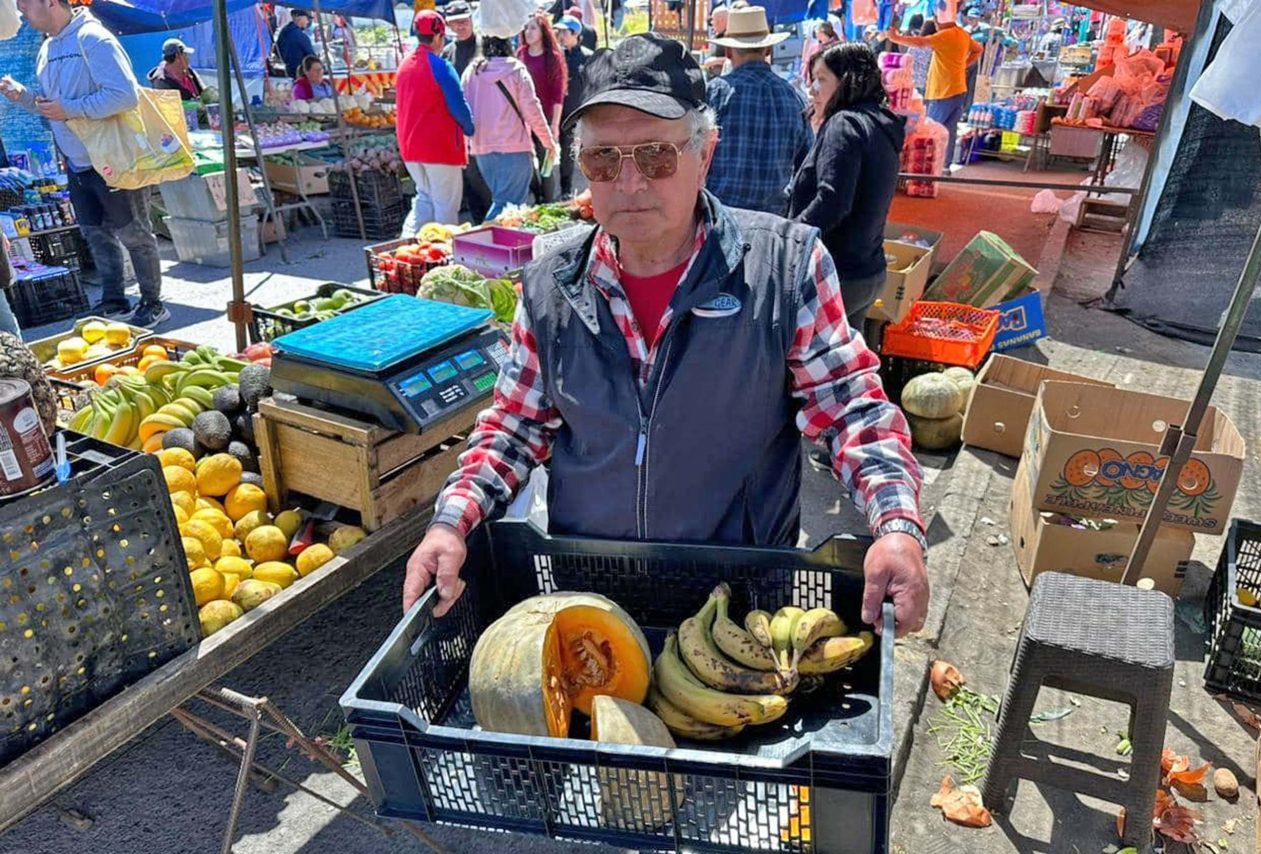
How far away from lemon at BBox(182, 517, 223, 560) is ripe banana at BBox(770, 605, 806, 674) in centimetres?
220

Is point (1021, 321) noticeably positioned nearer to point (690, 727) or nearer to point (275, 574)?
point (275, 574)

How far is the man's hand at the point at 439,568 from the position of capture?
5.64 feet

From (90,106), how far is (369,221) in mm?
4033

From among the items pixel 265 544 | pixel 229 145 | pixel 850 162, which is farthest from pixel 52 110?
pixel 850 162

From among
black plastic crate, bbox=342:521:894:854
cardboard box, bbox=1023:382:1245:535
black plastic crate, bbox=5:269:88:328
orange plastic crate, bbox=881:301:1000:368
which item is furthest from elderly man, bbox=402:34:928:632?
black plastic crate, bbox=5:269:88:328

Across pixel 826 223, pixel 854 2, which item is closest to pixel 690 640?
pixel 826 223

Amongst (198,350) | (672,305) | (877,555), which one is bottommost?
(198,350)

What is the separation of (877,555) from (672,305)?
0.69 m

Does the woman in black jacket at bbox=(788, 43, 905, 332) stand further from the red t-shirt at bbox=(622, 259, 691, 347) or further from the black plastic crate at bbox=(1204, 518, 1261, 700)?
the red t-shirt at bbox=(622, 259, 691, 347)

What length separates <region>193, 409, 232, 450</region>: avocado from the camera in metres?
3.41

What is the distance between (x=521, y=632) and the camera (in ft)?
5.12

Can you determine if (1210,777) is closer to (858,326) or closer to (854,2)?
(858,326)

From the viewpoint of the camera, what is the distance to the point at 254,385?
11.2 feet

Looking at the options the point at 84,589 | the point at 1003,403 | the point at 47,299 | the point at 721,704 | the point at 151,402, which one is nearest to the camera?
the point at 721,704
